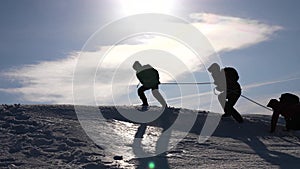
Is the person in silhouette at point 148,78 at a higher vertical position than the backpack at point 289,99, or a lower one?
higher

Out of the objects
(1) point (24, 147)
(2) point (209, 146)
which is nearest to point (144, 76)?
(2) point (209, 146)

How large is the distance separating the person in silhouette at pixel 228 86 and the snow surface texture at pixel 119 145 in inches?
36.6

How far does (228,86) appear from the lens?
15523 mm

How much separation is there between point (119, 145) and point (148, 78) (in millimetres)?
6202

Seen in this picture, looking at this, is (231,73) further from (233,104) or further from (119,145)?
(119,145)

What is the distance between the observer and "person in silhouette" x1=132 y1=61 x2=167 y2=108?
1645 centimetres

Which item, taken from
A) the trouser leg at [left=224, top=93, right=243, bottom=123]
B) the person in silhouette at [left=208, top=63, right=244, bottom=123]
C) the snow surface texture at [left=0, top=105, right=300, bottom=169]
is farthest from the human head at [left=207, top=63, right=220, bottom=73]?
the snow surface texture at [left=0, top=105, right=300, bottom=169]

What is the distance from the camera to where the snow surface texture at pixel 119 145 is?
9039 millimetres

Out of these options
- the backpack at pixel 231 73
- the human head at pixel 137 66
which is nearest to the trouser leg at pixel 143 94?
the human head at pixel 137 66

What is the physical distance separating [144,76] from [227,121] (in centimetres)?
327

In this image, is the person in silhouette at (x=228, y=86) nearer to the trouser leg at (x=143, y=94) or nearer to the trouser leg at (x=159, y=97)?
the trouser leg at (x=159, y=97)

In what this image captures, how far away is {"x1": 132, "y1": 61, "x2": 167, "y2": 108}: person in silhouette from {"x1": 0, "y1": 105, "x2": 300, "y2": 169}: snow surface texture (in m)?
2.31

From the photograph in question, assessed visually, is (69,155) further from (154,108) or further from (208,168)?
(154,108)

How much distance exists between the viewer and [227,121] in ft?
50.6
